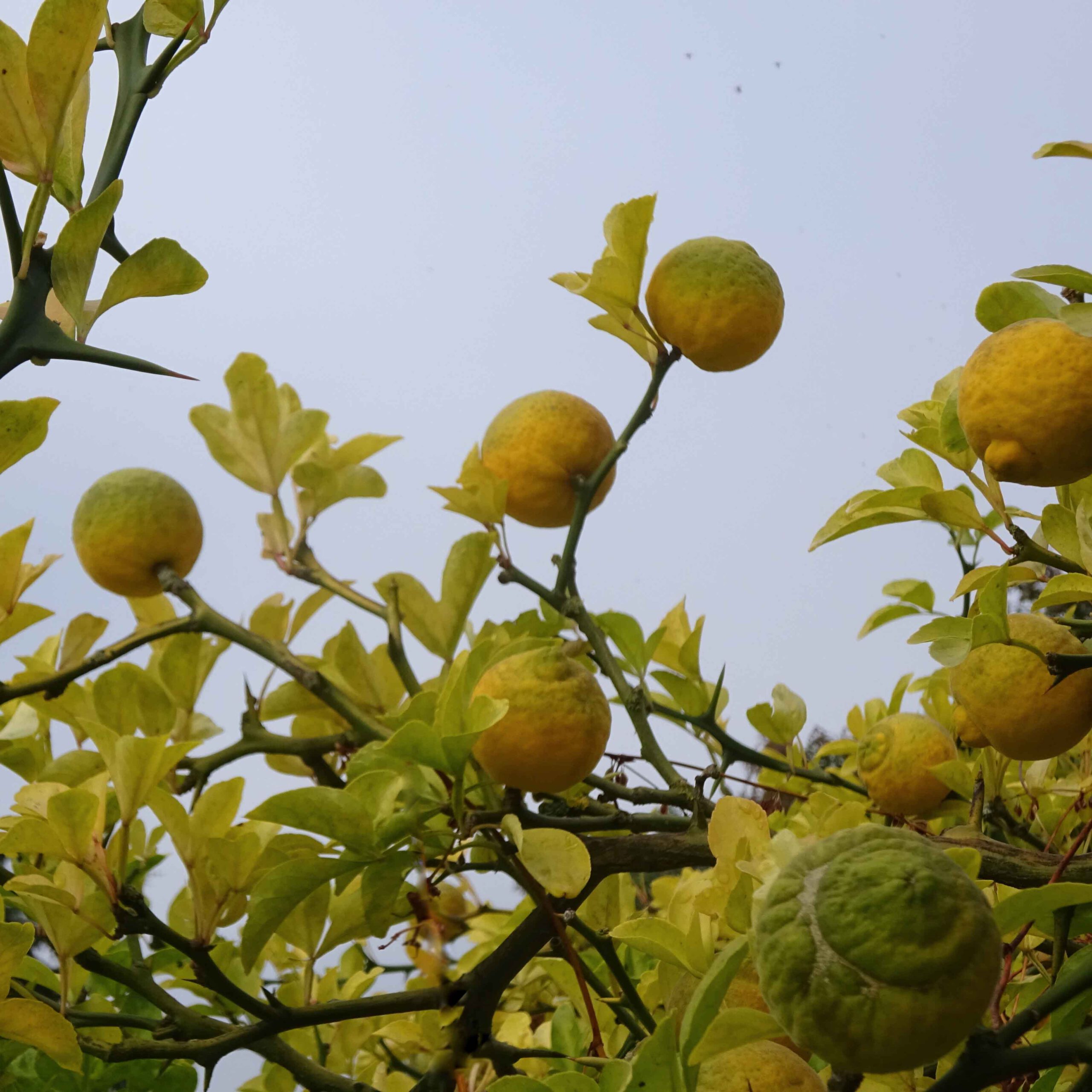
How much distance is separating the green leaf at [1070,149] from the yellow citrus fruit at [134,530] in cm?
78

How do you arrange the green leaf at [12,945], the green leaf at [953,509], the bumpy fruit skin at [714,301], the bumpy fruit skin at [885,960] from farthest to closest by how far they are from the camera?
the bumpy fruit skin at [714,301] → the green leaf at [953,509] → the green leaf at [12,945] → the bumpy fruit skin at [885,960]

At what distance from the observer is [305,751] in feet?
3.25

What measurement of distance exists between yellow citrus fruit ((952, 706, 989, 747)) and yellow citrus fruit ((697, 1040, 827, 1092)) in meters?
0.43

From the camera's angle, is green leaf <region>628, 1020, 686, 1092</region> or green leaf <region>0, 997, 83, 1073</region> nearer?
green leaf <region>628, 1020, 686, 1092</region>

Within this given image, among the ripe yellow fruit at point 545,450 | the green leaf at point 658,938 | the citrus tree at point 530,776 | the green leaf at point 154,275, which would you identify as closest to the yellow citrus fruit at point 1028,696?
the citrus tree at point 530,776

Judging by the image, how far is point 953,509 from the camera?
29.0 inches

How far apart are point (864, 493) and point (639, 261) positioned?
0.26m

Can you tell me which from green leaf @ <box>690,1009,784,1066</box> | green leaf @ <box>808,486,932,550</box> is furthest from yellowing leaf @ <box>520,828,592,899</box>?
green leaf @ <box>808,486,932,550</box>

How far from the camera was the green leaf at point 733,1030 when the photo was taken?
0.45 m

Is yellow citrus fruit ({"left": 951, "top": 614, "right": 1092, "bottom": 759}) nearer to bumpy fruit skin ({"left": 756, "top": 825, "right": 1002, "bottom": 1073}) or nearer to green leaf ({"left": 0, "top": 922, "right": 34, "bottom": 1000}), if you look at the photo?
bumpy fruit skin ({"left": 756, "top": 825, "right": 1002, "bottom": 1073})

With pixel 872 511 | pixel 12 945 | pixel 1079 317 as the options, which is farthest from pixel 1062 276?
pixel 12 945

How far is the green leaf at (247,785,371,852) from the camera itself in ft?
1.97

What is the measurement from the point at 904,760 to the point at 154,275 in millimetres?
722

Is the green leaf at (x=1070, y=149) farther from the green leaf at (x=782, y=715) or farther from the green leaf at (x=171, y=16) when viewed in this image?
the green leaf at (x=782, y=715)
